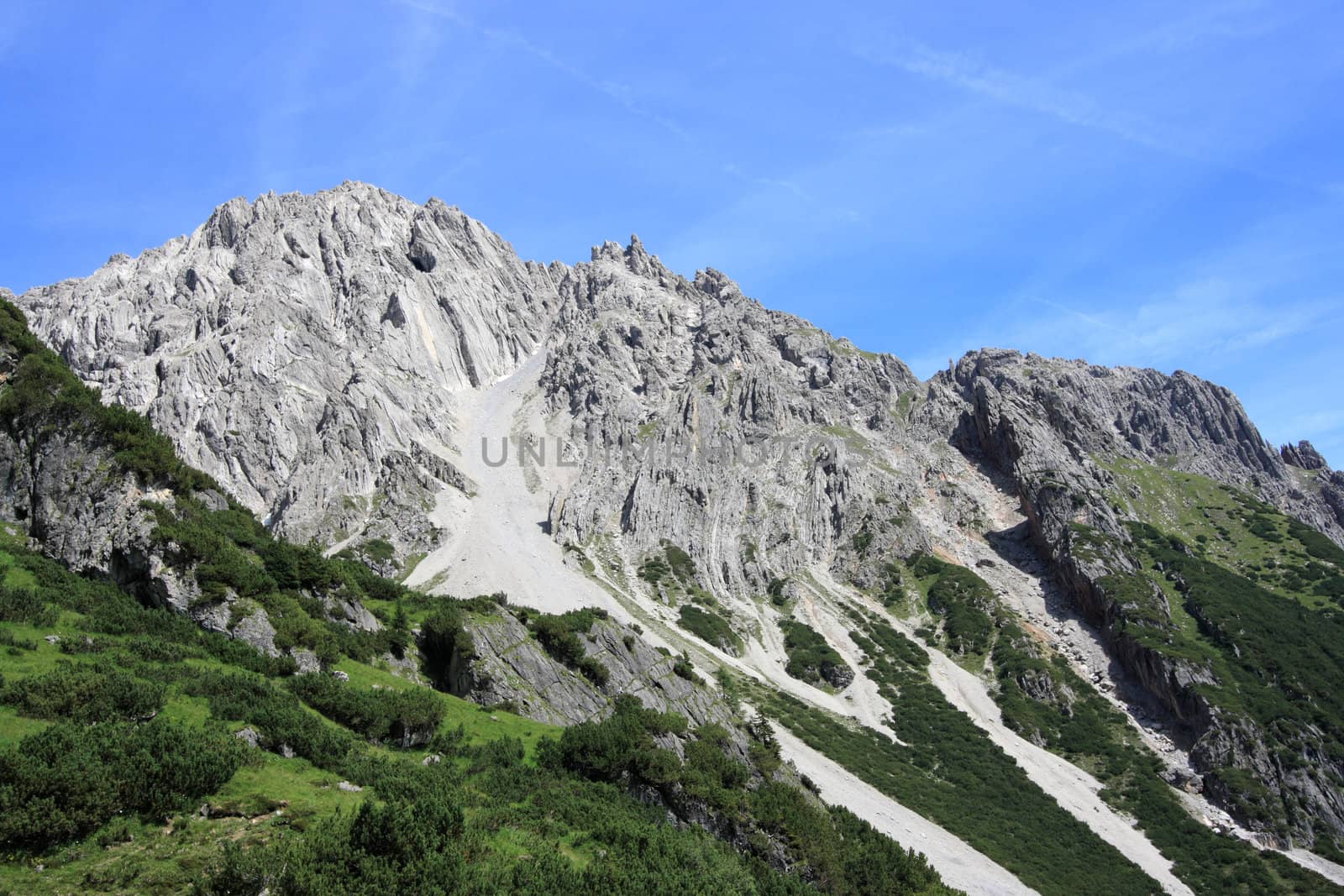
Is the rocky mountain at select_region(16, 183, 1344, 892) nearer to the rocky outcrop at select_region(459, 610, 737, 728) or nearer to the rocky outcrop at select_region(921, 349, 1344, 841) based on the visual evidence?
the rocky outcrop at select_region(921, 349, 1344, 841)

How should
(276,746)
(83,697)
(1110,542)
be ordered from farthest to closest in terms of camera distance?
1. (1110,542)
2. (276,746)
3. (83,697)

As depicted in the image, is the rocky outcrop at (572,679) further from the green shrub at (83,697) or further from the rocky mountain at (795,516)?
the rocky mountain at (795,516)

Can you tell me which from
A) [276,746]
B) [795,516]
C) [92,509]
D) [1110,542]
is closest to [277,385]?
[795,516]

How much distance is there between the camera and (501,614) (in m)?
47.3

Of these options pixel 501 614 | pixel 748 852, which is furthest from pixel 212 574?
pixel 748 852

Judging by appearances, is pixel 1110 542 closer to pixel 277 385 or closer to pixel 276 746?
pixel 276 746

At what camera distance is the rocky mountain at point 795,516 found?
101750 millimetres

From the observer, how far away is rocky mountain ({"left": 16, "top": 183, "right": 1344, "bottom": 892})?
101750 mm

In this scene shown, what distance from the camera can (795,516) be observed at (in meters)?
151

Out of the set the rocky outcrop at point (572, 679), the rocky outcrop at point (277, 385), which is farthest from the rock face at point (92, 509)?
the rocky outcrop at point (277, 385)

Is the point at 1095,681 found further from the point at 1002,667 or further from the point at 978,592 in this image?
the point at 978,592

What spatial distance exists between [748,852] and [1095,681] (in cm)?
10278

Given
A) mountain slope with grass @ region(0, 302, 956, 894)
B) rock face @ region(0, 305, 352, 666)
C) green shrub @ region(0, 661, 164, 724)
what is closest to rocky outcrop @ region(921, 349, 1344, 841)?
mountain slope with grass @ region(0, 302, 956, 894)

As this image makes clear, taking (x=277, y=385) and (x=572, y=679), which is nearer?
(x=572, y=679)
